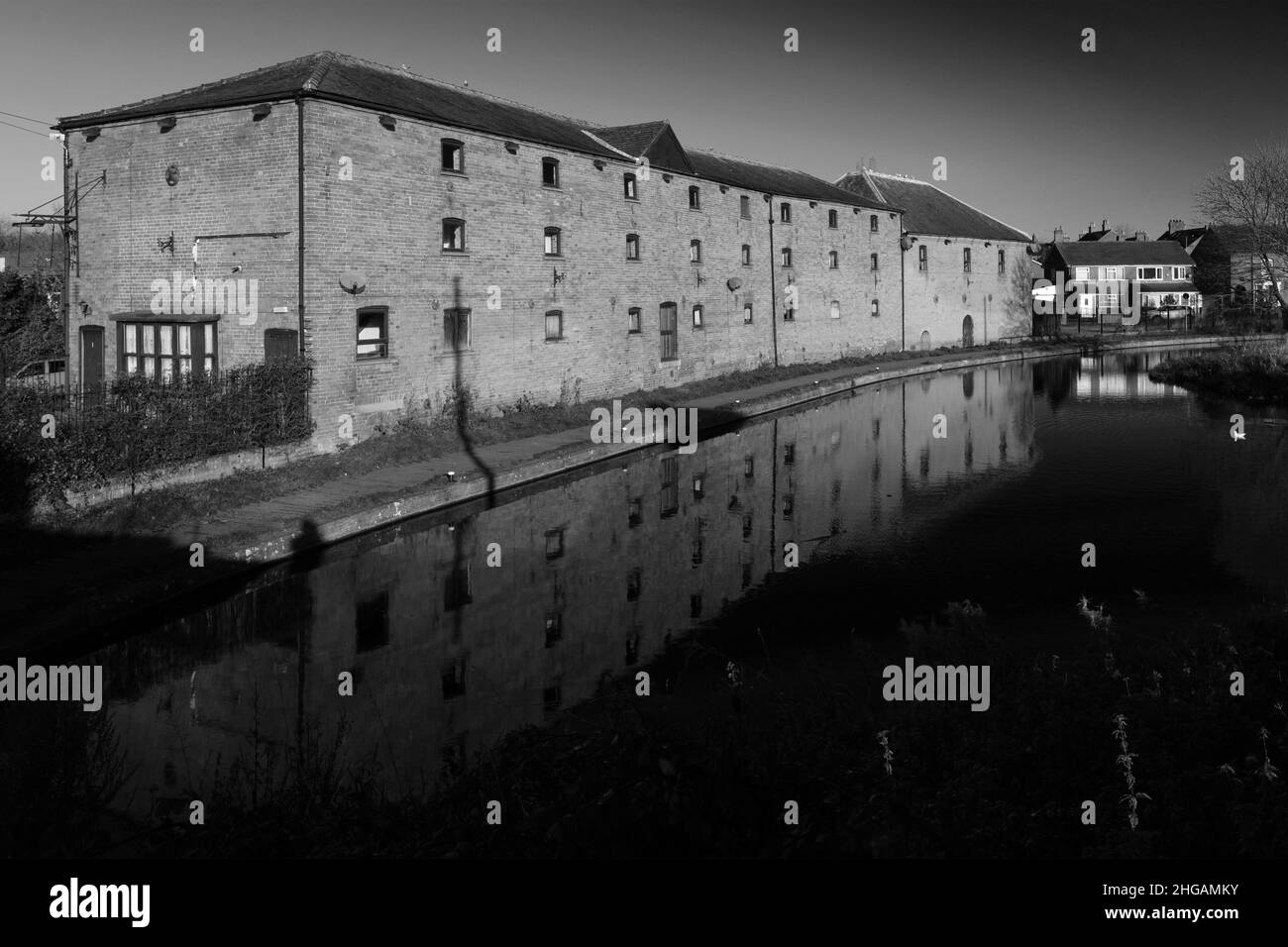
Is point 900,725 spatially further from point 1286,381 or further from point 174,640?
point 1286,381

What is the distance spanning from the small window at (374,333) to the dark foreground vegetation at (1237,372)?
23.6 metres

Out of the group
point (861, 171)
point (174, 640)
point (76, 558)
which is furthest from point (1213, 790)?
point (861, 171)

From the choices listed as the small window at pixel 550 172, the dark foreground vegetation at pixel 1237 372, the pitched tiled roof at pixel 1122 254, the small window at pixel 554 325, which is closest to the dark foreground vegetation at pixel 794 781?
the small window at pixel 554 325

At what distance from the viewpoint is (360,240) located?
68.5 ft

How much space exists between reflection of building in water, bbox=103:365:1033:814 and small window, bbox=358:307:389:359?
190 inches

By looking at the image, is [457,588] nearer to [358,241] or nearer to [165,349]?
[358,241]

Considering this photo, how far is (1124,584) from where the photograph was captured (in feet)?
40.7

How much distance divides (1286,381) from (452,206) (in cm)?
2333

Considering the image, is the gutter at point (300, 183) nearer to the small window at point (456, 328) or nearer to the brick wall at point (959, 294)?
the small window at point (456, 328)

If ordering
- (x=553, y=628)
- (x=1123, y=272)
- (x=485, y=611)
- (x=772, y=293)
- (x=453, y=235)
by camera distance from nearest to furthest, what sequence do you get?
1. (x=553, y=628)
2. (x=485, y=611)
3. (x=453, y=235)
4. (x=772, y=293)
5. (x=1123, y=272)

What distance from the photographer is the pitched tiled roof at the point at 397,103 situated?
20.6 metres

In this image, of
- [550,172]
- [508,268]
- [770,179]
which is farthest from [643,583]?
[770,179]
